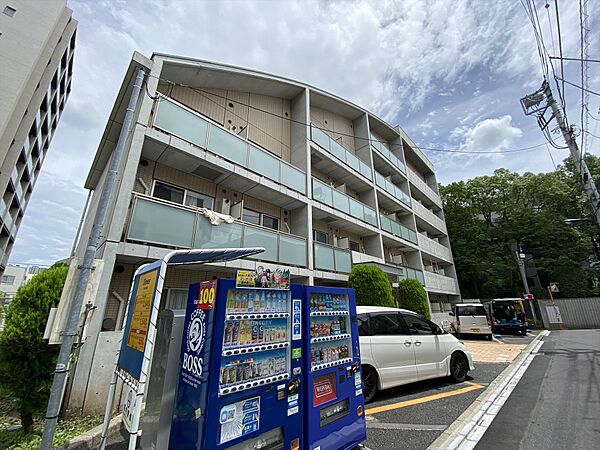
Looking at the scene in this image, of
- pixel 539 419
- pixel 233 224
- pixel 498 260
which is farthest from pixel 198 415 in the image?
pixel 498 260

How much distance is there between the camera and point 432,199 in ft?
76.0

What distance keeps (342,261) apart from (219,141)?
21.7 feet

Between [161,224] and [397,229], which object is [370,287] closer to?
[161,224]

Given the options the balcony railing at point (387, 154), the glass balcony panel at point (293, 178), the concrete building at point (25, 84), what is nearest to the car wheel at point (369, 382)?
the glass balcony panel at point (293, 178)

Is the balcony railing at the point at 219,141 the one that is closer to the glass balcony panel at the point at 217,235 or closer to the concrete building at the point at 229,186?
the concrete building at the point at 229,186

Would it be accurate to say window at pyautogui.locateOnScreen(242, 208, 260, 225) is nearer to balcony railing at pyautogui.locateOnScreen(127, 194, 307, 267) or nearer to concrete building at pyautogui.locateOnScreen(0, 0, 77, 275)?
balcony railing at pyautogui.locateOnScreen(127, 194, 307, 267)

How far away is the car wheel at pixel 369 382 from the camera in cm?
477

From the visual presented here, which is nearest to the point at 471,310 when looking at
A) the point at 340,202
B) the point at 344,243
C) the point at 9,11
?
the point at 344,243

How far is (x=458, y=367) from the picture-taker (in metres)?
6.06

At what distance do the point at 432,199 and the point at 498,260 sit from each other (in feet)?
28.8

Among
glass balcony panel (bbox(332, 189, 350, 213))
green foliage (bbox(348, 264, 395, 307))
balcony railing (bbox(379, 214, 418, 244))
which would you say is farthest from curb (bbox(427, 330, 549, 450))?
balcony railing (bbox(379, 214, 418, 244))

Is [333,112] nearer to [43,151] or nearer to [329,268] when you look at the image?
[329,268]

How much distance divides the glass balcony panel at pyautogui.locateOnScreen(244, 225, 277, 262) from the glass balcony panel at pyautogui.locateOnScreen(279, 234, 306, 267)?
0.28 meters

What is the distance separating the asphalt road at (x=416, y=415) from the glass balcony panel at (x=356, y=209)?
7819mm
